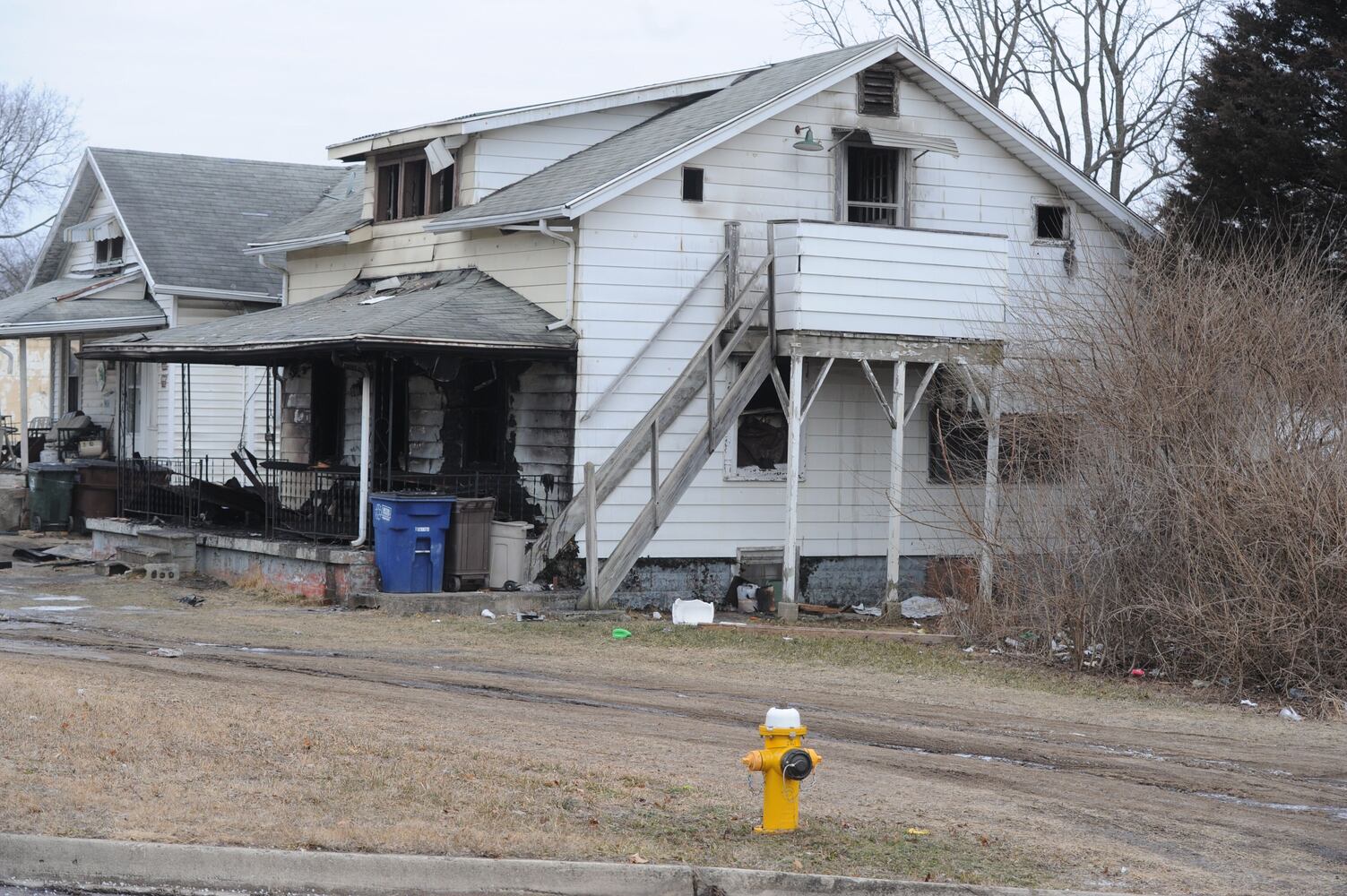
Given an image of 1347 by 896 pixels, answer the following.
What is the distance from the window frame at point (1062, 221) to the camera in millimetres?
21703

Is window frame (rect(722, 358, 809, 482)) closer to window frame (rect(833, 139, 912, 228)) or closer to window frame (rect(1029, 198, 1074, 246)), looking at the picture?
window frame (rect(833, 139, 912, 228))

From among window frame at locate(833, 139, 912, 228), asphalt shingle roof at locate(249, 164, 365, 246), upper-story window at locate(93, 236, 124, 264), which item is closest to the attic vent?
window frame at locate(833, 139, 912, 228)

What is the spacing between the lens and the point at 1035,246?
70.5 feet

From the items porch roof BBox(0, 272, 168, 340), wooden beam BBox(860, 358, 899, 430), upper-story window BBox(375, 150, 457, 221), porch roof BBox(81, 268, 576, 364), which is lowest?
wooden beam BBox(860, 358, 899, 430)

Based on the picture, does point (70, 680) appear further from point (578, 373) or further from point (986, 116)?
point (986, 116)

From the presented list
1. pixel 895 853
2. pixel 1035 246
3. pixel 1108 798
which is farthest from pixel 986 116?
pixel 895 853

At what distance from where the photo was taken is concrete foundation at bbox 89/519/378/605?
58.0ft

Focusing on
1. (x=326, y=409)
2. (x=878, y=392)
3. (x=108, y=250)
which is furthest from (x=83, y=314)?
(x=878, y=392)

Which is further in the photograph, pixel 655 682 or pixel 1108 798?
pixel 655 682

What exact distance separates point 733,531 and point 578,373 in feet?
9.79

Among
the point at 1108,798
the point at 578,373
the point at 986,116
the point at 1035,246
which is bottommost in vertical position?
the point at 1108,798

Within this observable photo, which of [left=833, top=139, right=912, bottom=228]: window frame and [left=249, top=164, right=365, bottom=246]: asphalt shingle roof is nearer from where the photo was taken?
[left=833, top=139, right=912, bottom=228]: window frame

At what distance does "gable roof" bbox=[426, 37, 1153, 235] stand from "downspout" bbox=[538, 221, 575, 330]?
0.37m

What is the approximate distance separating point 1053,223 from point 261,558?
37.8ft
